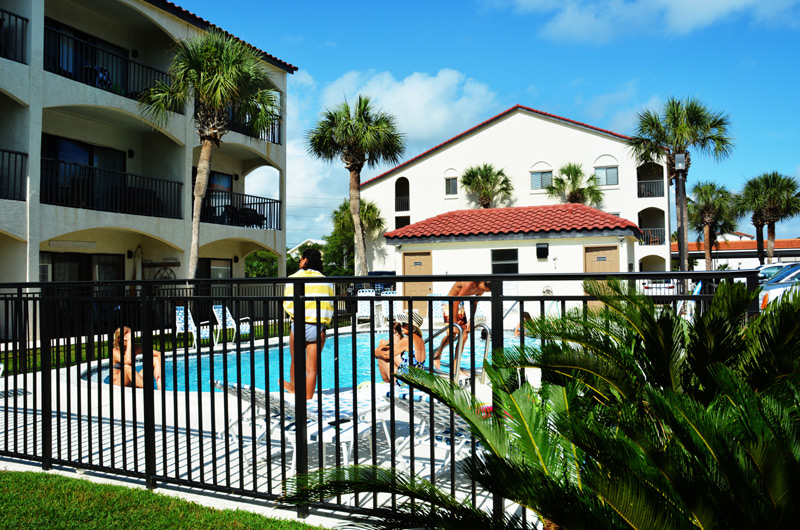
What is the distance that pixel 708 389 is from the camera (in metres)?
2.62

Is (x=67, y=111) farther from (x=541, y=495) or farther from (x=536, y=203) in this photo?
(x=536, y=203)

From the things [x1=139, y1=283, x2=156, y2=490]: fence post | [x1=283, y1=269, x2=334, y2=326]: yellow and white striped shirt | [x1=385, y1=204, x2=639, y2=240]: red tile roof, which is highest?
[x1=385, y1=204, x2=639, y2=240]: red tile roof

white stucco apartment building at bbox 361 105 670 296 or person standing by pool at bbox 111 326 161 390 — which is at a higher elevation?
white stucco apartment building at bbox 361 105 670 296

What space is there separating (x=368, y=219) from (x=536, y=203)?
36.4ft

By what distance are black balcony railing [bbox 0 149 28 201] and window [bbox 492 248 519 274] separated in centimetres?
1494

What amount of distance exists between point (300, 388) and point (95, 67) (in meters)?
17.4

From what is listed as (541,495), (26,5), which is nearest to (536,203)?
(26,5)

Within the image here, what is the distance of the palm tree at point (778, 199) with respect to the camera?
133 ft

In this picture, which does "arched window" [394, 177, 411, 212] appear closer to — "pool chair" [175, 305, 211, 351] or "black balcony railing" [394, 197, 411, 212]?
"black balcony railing" [394, 197, 411, 212]

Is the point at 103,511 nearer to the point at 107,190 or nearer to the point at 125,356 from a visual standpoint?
the point at 125,356

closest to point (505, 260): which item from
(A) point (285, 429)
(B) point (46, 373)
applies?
(A) point (285, 429)

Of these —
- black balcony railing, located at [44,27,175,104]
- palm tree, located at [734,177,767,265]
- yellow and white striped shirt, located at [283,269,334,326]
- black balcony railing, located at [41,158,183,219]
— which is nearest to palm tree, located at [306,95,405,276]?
black balcony railing, located at [44,27,175,104]

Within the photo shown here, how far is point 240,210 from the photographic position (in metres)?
22.5

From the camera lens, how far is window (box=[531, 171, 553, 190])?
1457 inches
